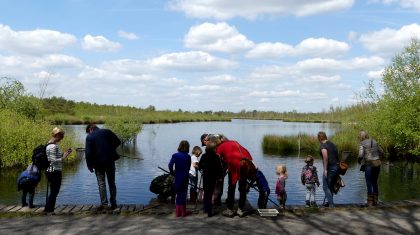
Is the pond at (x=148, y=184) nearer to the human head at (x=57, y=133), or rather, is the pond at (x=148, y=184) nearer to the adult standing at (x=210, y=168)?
the adult standing at (x=210, y=168)

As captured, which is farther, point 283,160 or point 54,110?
point 54,110

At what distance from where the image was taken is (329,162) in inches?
456

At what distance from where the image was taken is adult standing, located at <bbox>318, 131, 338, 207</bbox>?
11469mm

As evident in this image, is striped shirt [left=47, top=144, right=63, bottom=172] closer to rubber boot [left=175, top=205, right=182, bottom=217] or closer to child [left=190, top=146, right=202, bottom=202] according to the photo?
rubber boot [left=175, top=205, right=182, bottom=217]

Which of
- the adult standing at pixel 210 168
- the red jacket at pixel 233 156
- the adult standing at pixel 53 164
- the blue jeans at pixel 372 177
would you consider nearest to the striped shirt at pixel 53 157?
the adult standing at pixel 53 164

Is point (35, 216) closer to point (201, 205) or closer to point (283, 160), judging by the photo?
point (201, 205)

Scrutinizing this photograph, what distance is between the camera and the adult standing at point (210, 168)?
1030 cm

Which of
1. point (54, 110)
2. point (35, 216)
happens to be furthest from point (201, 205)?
point (54, 110)

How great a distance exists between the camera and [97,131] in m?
10.5

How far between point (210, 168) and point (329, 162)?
10.9 ft

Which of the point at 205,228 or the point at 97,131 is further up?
the point at 97,131

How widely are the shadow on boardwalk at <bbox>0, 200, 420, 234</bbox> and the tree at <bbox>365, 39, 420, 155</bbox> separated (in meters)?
19.7

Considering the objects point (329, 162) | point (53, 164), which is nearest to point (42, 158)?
point (53, 164)

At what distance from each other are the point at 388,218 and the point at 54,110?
93.1 m
